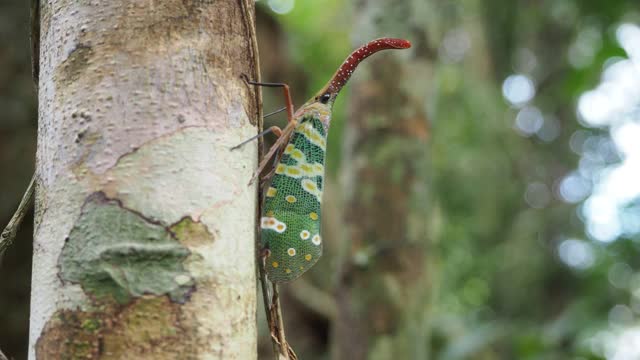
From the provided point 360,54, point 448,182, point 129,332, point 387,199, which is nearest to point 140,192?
point 129,332

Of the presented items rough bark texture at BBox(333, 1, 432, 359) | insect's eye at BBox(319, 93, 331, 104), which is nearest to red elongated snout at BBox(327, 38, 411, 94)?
insect's eye at BBox(319, 93, 331, 104)

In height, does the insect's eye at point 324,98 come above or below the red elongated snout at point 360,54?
below

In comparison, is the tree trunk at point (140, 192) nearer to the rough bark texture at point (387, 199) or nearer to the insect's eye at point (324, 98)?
the insect's eye at point (324, 98)

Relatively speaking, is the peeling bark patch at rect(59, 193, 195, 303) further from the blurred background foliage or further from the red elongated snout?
the blurred background foliage

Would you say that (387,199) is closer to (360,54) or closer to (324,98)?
(324,98)

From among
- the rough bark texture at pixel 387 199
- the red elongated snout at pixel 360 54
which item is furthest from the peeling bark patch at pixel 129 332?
the rough bark texture at pixel 387 199

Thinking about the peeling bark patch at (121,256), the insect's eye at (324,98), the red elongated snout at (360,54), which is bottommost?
the peeling bark patch at (121,256)

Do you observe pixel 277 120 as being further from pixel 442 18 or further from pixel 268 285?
pixel 268 285
